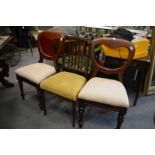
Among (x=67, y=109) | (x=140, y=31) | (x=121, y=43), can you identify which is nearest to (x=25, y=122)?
(x=67, y=109)

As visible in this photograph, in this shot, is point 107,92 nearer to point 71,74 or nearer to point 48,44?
point 71,74

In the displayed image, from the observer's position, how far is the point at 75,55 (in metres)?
2.05

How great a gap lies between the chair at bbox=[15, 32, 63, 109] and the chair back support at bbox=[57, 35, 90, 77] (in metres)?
0.09

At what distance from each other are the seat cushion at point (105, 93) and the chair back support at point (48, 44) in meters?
0.67

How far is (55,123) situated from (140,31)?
1594mm

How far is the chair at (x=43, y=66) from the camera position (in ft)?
6.49

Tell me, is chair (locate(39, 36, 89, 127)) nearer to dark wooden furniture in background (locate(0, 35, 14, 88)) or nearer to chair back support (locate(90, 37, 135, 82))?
chair back support (locate(90, 37, 135, 82))

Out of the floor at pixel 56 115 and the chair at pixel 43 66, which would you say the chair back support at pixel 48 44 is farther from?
the floor at pixel 56 115

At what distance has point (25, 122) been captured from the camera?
6.53 feet

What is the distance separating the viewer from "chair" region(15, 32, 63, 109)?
6.49ft

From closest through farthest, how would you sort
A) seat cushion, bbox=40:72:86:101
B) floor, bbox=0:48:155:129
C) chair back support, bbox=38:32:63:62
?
1. seat cushion, bbox=40:72:86:101
2. floor, bbox=0:48:155:129
3. chair back support, bbox=38:32:63:62

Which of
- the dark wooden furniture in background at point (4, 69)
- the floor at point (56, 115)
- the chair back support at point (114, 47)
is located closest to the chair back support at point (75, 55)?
the chair back support at point (114, 47)

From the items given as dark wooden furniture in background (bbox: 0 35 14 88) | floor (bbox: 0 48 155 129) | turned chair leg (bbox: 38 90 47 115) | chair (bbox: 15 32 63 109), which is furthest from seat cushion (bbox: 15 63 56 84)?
dark wooden furniture in background (bbox: 0 35 14 88)

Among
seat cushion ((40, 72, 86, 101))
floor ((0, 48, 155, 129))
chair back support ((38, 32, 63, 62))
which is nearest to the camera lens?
seat cushion ((40, 72, 86, 101))
